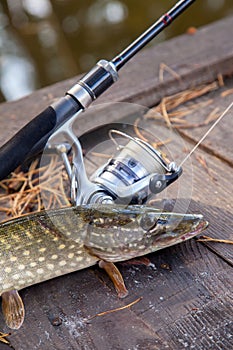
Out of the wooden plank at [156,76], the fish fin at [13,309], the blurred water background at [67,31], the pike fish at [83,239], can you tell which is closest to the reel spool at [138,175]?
the pike fish at [83,239]

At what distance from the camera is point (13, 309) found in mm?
1825

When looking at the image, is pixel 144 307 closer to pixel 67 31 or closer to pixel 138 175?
pixel 138 175

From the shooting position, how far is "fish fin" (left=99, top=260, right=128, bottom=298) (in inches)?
74.0

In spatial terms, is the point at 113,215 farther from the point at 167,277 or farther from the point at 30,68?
the point at 30,68

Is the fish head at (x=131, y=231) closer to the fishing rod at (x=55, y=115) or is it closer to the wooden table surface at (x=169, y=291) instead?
the wooden table surface at (x=169, y=291)

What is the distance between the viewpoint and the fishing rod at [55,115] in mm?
1971

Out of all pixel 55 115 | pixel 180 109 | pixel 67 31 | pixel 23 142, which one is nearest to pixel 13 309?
pixel 23 142

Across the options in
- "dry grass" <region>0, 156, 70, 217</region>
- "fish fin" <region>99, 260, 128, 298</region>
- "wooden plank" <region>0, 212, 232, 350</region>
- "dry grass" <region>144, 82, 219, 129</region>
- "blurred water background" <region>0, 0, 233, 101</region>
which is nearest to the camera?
"wooden plank" <region>0, 212, 232, 350</region>

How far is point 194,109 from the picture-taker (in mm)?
2838

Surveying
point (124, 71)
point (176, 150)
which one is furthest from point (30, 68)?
point (176, 150)

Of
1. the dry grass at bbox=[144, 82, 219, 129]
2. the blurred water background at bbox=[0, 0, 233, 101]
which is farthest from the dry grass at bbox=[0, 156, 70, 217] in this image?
the blurred water background at bbox=[0, 0, 233, 101]

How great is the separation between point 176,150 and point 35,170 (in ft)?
2.10

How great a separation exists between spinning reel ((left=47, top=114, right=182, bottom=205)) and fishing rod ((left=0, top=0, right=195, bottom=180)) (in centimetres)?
4

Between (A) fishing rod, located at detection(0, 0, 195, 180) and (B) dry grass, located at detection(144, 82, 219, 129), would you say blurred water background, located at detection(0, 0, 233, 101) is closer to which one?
(B) dry grass, located at detection(144, 82, 219, 129)
